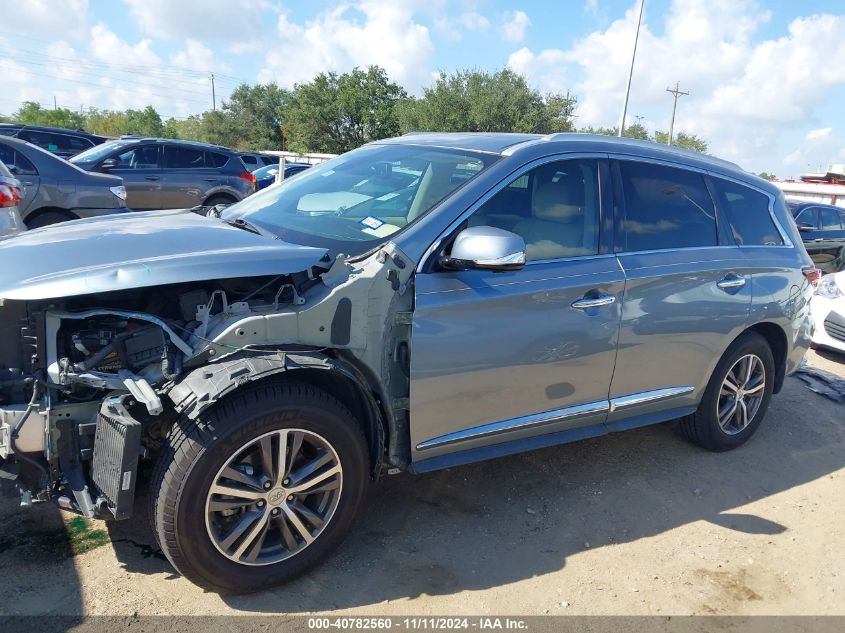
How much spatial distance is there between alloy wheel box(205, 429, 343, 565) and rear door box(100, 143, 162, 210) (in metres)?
9.55

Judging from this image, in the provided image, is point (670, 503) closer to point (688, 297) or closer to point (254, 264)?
point (688, 297)

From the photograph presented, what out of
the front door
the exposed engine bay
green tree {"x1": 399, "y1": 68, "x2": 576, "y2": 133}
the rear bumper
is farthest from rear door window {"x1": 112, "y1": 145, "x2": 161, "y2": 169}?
green tree {"x1": 399, "y1": 68, "x2": 576, "y2": 133}

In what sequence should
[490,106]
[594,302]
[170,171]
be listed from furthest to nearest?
[490,106] < [170,171] < [594,302]

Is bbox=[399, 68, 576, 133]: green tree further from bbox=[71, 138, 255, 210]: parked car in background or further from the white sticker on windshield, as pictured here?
the white sticker on windshield

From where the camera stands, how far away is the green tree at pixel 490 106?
3991 centimetres

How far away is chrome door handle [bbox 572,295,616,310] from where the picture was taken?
3299mm

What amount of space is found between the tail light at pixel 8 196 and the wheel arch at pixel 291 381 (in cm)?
417

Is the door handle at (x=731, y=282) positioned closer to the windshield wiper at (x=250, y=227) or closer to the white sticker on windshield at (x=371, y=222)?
the white sticker on windshield at (x=371, y=222)

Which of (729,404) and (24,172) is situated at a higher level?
(24,172)

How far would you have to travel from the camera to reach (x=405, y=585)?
9.45 feet

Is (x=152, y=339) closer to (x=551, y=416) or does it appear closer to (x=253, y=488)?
(x=253, y=488)

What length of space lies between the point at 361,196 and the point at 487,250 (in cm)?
99

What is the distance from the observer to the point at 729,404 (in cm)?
439

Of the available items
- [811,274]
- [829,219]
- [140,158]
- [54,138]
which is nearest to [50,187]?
[140,158]
